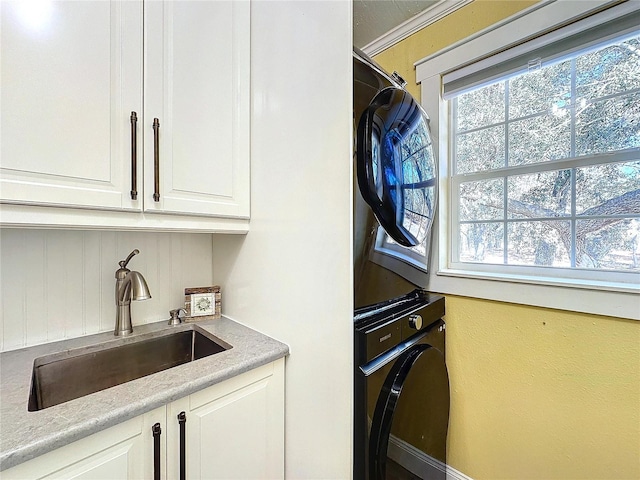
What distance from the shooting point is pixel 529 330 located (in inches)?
46.8

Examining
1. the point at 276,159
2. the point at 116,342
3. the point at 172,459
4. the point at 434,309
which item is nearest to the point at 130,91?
the point at 276,159

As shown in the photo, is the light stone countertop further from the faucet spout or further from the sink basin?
the faucet spout

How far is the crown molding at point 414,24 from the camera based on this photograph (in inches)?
54.8

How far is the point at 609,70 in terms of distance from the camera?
1.08 metres

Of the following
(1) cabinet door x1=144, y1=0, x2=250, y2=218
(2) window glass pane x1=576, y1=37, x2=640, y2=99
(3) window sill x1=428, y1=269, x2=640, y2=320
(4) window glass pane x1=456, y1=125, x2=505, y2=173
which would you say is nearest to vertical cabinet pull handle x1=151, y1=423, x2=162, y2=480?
(1) cabinet door x1=144, y1=0, x2=250, y2=218

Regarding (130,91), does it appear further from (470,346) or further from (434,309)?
(470,346)

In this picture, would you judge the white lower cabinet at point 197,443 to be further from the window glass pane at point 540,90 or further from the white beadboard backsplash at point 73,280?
the window glass pane at point 540,90

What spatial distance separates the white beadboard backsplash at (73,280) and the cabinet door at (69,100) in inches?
16.0

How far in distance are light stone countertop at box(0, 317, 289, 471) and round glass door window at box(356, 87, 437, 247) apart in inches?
25.8

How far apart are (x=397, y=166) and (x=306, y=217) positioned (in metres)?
0.39

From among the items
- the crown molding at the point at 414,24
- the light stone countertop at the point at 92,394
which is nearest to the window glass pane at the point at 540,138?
the crown molding at the point at 414,24

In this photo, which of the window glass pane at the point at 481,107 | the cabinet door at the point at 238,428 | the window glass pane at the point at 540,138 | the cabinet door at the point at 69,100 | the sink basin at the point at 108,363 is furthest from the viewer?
the window glass pane at the point at 481,107

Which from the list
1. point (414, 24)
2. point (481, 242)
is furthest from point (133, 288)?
point (414, 24)

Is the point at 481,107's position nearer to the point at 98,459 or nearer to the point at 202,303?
the point at 202,303
